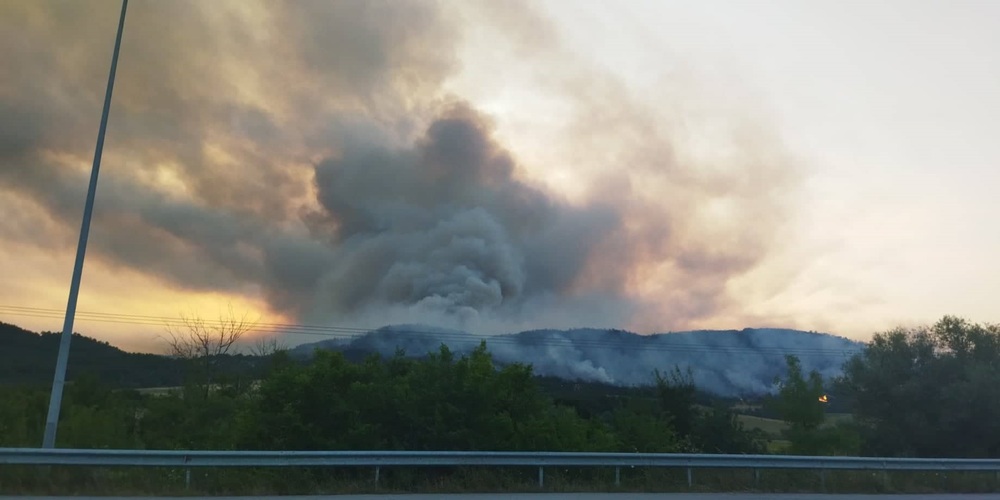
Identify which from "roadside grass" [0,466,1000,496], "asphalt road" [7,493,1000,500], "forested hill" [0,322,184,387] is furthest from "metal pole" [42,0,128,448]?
"forested hill" [0,322,184,387]

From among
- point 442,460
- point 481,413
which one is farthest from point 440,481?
point 481,413

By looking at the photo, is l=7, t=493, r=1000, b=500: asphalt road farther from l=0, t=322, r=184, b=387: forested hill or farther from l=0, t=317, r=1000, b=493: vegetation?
l=0, t=322, r=184, b=387: forested hill

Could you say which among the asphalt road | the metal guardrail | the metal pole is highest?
the metal pole

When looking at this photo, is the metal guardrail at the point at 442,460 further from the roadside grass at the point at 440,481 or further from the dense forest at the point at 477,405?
the dense forest at the point at 477,405

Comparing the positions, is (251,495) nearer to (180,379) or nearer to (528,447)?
(528,447)

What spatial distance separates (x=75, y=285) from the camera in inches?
587

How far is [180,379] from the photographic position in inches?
1593

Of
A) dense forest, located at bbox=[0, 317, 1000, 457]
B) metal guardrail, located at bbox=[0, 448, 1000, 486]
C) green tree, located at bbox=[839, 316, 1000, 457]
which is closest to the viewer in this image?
metal guardrail, located at bbox=[0, 448, 1000, 486]

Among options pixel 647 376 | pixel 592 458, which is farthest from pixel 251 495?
pixel 647 376

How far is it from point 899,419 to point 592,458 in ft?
86.8

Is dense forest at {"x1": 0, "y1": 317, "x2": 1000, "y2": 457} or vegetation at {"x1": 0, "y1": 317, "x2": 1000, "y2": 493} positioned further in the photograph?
dense forest at {"x1": 0, "y1": 317, "x2": 1000, "y2": 457}

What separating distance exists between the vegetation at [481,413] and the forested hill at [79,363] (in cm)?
42

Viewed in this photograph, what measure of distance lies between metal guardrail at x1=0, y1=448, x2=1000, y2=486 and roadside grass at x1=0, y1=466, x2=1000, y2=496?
33 cm

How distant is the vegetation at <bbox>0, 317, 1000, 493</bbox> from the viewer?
1734cm
